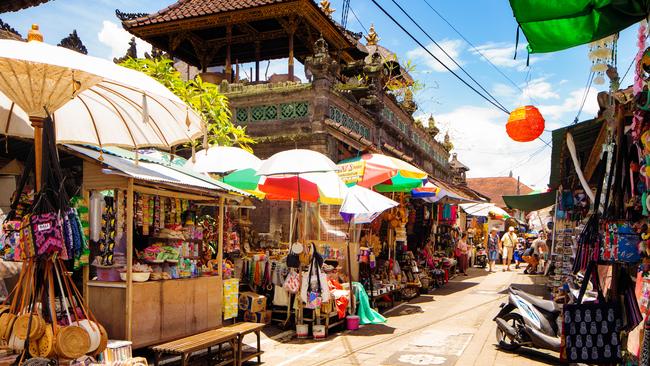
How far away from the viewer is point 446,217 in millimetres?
19500

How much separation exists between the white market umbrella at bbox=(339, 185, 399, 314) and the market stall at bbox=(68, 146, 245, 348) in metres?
3.38

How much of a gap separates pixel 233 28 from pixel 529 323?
37.2 feet

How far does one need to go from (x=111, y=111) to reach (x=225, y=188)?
6.31 feet

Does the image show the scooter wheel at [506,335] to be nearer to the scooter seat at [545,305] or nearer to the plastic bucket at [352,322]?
the scooter seat at [545,305]

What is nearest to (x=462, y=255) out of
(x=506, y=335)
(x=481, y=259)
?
(x=481, y=259)

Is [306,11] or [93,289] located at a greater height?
[306,11]

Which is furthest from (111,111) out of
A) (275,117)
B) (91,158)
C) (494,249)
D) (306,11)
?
(494,249)

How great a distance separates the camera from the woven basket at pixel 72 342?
4570mm

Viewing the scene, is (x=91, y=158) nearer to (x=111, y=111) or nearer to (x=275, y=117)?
(x=111, y=111)

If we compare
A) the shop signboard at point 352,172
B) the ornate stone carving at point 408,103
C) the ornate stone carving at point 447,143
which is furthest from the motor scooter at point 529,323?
the ornate stone carving at point 447,143

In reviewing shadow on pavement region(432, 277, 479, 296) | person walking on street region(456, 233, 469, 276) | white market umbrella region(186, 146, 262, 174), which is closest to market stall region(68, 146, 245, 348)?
white market umbrella region(186, 146, 262, 174)

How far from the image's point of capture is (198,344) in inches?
256

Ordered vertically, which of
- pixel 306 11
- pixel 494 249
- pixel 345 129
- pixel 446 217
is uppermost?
pixel 306 11

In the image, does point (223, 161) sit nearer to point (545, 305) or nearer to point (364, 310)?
point (364, 310)
